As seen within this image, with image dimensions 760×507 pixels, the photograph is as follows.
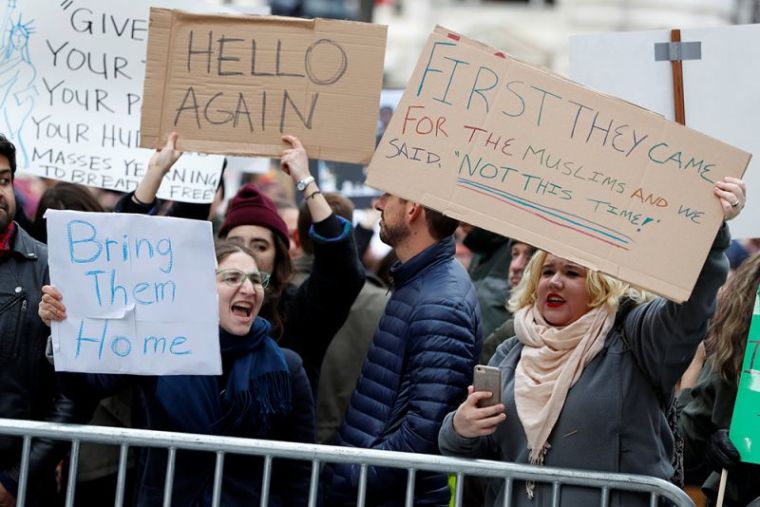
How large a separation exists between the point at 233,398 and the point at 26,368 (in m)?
0.75

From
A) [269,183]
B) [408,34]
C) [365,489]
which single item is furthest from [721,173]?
[408,34]

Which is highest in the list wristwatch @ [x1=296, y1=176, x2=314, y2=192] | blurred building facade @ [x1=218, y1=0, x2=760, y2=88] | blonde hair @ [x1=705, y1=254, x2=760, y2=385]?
blurred building facade @ [x1=218, y1=0, x2=760, y2=88]

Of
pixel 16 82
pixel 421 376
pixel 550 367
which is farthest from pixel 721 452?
pixel 16 82

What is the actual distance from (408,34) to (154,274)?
3492 cm

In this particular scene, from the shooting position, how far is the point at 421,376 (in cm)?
479

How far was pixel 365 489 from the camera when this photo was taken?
4.55m

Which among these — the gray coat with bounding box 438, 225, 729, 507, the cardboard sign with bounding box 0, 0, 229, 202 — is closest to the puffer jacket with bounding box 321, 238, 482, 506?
the gray coat with bounding box 438, 225, 729, 507

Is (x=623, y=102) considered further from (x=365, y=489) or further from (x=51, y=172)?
(x=51, y=172)

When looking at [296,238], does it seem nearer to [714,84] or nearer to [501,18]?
[714,84]

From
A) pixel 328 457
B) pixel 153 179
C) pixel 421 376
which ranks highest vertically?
pixel 153 179

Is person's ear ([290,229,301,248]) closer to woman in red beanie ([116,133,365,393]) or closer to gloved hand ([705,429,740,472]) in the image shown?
woman in red beanie ([116,133,365,393])

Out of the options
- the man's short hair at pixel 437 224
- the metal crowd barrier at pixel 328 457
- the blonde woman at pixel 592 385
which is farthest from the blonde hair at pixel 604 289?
the metal crowd barrier at pixel 328 457

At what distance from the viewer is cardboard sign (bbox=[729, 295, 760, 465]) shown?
14.7ft

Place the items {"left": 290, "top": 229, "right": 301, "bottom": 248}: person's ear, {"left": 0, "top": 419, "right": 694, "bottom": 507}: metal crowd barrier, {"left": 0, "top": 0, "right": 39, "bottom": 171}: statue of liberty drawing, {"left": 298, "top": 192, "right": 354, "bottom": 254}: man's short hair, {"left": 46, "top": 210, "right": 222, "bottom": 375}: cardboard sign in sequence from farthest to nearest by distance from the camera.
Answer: {"left": 290, "top": 229, "right": 301, "bottom": 248}: person's ear, {"left": 298, "top": 192, "right": 354, "bottom": 254}: man's short hair, {"left": 0, "top": 0, "right": 39, "bottom": 171}: statue of liberty drawing, {"left": 46, "top": 210, "right": 222, "bottom": 375}: cardboard sign, {"left": 0, "top": 419, "right": 694, "bottom": 507}: metal crowd barrier
